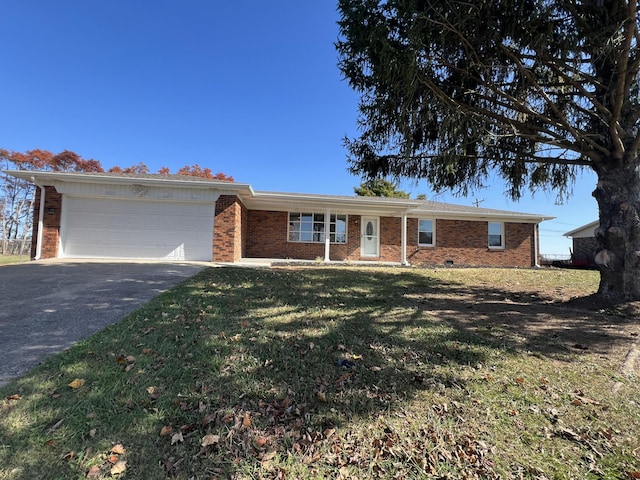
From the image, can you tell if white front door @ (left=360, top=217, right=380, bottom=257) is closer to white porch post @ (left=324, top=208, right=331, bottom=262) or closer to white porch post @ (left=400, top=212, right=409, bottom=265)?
white porch post @ (left=400, top=212, right=409, bottom=265)

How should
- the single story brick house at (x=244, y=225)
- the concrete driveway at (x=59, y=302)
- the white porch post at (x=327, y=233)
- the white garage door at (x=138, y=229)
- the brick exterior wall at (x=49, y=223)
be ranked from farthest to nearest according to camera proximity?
the white porch post at (x=327, y=233) < the white garage door at (x=138, y=229) < the single story brick house at (x=244, y=225) < the brick exterior wall at (x=49, y=223) < the concrete driveway at (x=59, y=302)

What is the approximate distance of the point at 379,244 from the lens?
15305 mm

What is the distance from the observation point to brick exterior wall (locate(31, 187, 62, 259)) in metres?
10.9

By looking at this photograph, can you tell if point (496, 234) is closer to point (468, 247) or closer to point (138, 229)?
point (468, 247)

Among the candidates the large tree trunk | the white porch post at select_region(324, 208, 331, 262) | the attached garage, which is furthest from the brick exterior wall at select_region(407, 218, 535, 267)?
the large tree trunk

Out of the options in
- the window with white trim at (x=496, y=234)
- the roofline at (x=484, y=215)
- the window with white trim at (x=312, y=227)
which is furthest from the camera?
the window with white trim at (x=496, y=234)

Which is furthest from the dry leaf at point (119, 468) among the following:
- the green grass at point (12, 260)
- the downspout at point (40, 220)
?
the downspout at point (40, 220)

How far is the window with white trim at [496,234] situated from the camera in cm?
1611

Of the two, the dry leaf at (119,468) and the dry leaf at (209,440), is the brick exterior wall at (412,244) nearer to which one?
the dry leaf at (209,440)

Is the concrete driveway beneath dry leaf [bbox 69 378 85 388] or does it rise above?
above

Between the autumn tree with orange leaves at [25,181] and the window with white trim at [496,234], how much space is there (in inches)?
689

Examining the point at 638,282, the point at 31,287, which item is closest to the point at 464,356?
the point at 638,282

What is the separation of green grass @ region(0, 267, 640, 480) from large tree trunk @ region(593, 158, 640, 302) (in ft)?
5.58


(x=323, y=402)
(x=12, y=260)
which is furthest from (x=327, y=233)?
(x=12, y=260)
